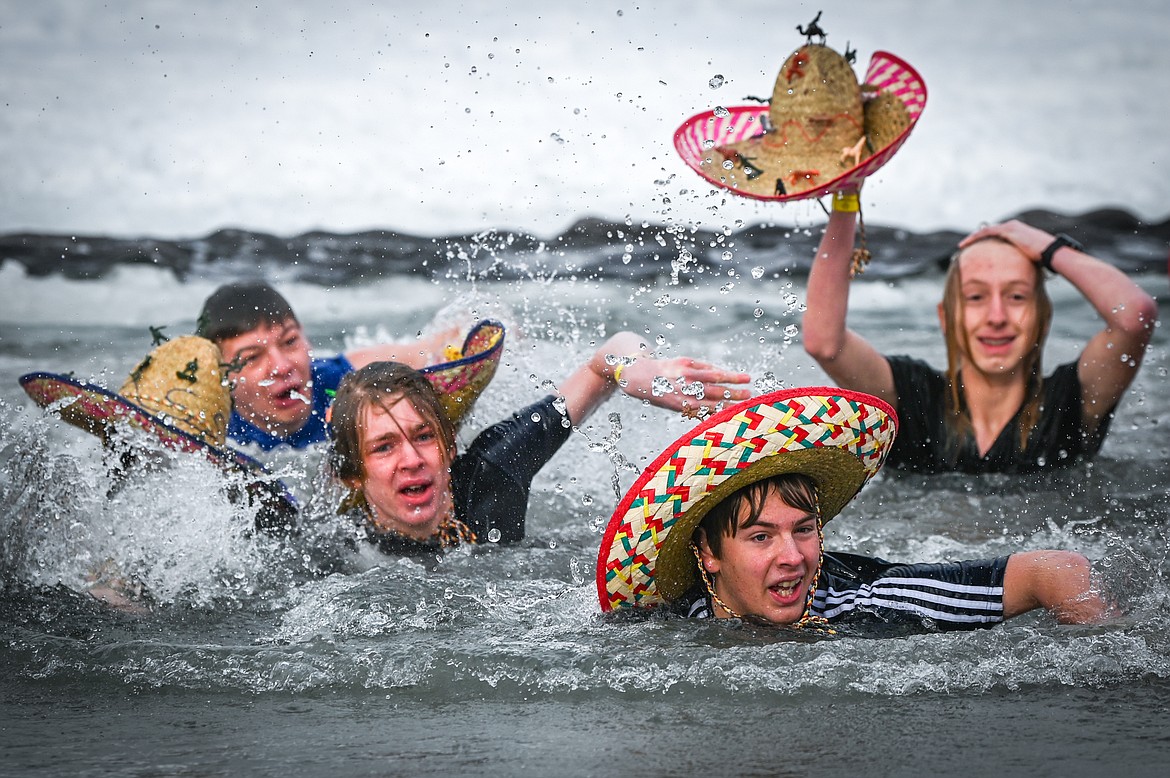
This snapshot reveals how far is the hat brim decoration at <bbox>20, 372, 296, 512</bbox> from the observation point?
13.3ft

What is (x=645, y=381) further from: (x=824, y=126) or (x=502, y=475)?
(x=824, y=126)

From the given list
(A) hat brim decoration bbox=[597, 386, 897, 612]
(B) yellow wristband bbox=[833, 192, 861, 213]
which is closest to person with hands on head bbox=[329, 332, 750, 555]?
(B) yellow wristband bbox=[833, 192, 861, 213]

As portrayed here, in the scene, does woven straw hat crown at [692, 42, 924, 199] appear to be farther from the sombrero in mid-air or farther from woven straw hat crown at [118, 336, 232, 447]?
woven straw hat crown at [118, 336, 232, 447]

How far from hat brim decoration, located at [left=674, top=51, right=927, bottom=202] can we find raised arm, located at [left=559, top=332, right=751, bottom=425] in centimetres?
51

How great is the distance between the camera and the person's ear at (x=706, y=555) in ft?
9.87

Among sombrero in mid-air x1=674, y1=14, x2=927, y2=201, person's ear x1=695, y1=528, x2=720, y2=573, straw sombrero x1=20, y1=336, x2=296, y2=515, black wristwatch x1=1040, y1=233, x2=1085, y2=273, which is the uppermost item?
sombrero in mid-air x1=674, y1=14, x2=927, y2=201

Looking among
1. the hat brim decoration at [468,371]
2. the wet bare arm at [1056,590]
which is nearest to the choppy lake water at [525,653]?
the wet bare arm at [1056,590]

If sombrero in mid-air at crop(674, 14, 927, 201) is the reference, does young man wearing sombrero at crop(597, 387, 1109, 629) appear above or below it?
below

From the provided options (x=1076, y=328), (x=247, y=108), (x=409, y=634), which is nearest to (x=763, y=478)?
(x=409, y=634)

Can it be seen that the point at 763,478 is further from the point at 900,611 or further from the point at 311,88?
the point at 311,88

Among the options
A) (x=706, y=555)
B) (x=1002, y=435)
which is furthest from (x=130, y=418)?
(x=1002, y=435)

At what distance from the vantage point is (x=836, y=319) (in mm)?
4184

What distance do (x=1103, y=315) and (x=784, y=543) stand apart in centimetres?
194

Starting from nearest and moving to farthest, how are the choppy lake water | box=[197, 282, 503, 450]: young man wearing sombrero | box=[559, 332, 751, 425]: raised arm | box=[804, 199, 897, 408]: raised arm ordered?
the choppy lake water < box=[559, 332, 751, 425]: raised arm < box=[804, 199, 897, 408]: raised arm < box=[197, 282, 503, 450]: young man wearing sombrero
